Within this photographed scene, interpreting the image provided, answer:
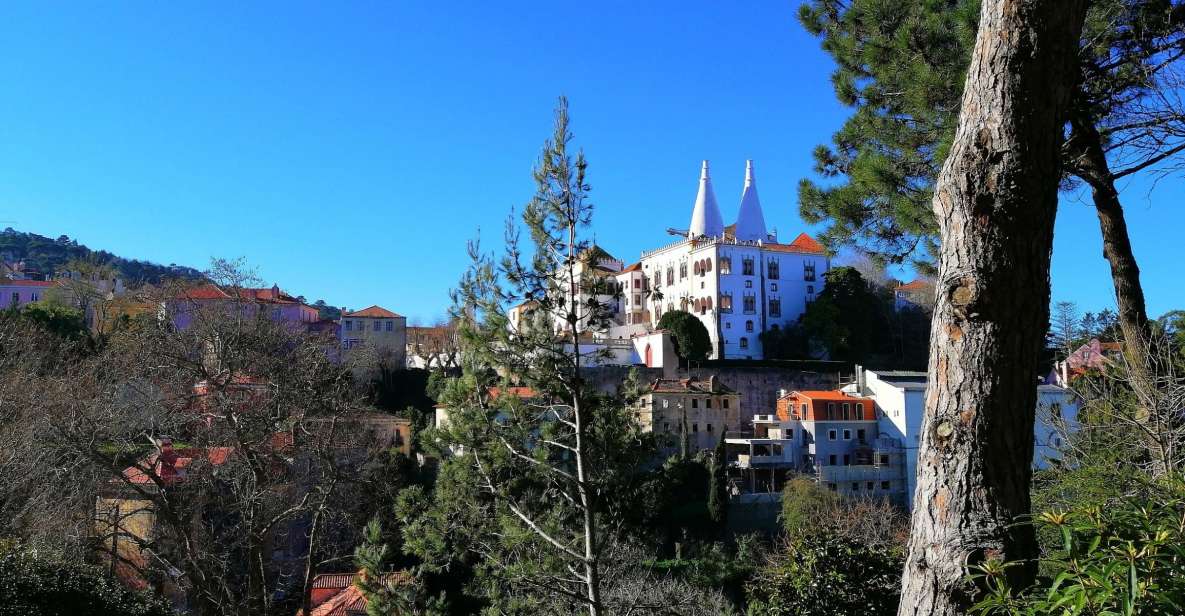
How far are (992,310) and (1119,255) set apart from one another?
4.20 meters

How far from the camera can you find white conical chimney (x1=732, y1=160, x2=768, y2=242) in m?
56.3

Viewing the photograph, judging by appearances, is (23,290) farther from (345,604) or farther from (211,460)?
(345,604)

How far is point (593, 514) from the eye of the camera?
634cm

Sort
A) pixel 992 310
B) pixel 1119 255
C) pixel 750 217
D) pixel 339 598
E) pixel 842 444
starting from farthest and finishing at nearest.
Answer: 1. pixel 750 217
2. pixel 842 444
3. pixel 339 598
4. pixel 1119 255
5. pixel 992 310

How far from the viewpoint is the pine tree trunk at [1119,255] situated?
19.1 ft

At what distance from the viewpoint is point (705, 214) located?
57438mm

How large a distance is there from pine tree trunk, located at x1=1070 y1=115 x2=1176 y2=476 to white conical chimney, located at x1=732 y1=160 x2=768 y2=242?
165ft

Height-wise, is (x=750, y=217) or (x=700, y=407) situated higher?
(x=750, y=217)

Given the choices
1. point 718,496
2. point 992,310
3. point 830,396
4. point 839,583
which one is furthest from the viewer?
point 830,396

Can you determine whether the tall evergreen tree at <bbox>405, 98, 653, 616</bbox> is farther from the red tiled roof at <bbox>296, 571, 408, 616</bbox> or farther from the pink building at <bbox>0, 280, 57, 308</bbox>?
the pink building at <bbox>0, 280, 57, 308</bbox>

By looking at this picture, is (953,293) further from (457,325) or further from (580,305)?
(457,325)

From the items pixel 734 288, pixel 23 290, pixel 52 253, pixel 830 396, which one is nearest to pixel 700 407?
pixel 830 396

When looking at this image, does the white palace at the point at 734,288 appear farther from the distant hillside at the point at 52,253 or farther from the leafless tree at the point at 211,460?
the distant hillside at the point at 52,253

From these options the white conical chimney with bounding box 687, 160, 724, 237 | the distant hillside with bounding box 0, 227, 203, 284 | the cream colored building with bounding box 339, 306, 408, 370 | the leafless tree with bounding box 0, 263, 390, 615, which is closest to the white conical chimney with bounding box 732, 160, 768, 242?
the white conical chimney with bounding box 687, 160, 724, 237
